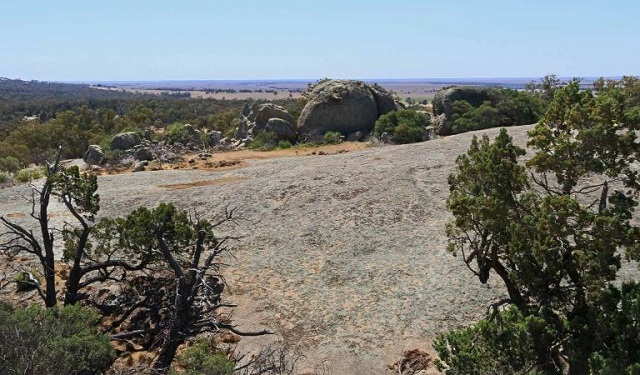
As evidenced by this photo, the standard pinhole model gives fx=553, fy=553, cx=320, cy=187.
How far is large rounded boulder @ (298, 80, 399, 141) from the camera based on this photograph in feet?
149

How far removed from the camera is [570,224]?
10.2 meters

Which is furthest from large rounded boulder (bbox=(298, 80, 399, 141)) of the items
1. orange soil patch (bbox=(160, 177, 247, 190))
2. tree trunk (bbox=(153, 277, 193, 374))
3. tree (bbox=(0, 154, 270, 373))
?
tree trunk (bbox=(153, 277, 193, 374))

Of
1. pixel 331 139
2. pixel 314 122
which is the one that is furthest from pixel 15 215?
pixel 314 122

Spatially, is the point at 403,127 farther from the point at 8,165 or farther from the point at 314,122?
the point at 8,165

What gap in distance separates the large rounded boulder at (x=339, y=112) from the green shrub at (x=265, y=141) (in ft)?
10.1

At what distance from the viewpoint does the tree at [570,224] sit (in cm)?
911

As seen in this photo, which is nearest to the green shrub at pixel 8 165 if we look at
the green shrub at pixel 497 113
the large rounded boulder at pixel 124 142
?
the large rounded boulder at pixel 124 142

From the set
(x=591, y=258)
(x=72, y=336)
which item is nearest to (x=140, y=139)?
(x=72, y=336)

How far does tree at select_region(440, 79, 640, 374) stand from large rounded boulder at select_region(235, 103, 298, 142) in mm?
34817

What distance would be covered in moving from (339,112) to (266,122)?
6.29m

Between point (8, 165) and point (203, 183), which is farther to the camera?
point (8, 165)

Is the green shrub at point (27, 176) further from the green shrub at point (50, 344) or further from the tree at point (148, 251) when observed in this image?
the green shrub at point (50, 344)

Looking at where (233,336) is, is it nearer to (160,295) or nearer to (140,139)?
(160,295)

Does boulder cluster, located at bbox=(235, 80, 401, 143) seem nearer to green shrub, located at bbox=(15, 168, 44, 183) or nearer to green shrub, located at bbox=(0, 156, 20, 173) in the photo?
green shrub, located at bbox=(15, 168, 44, 183)
